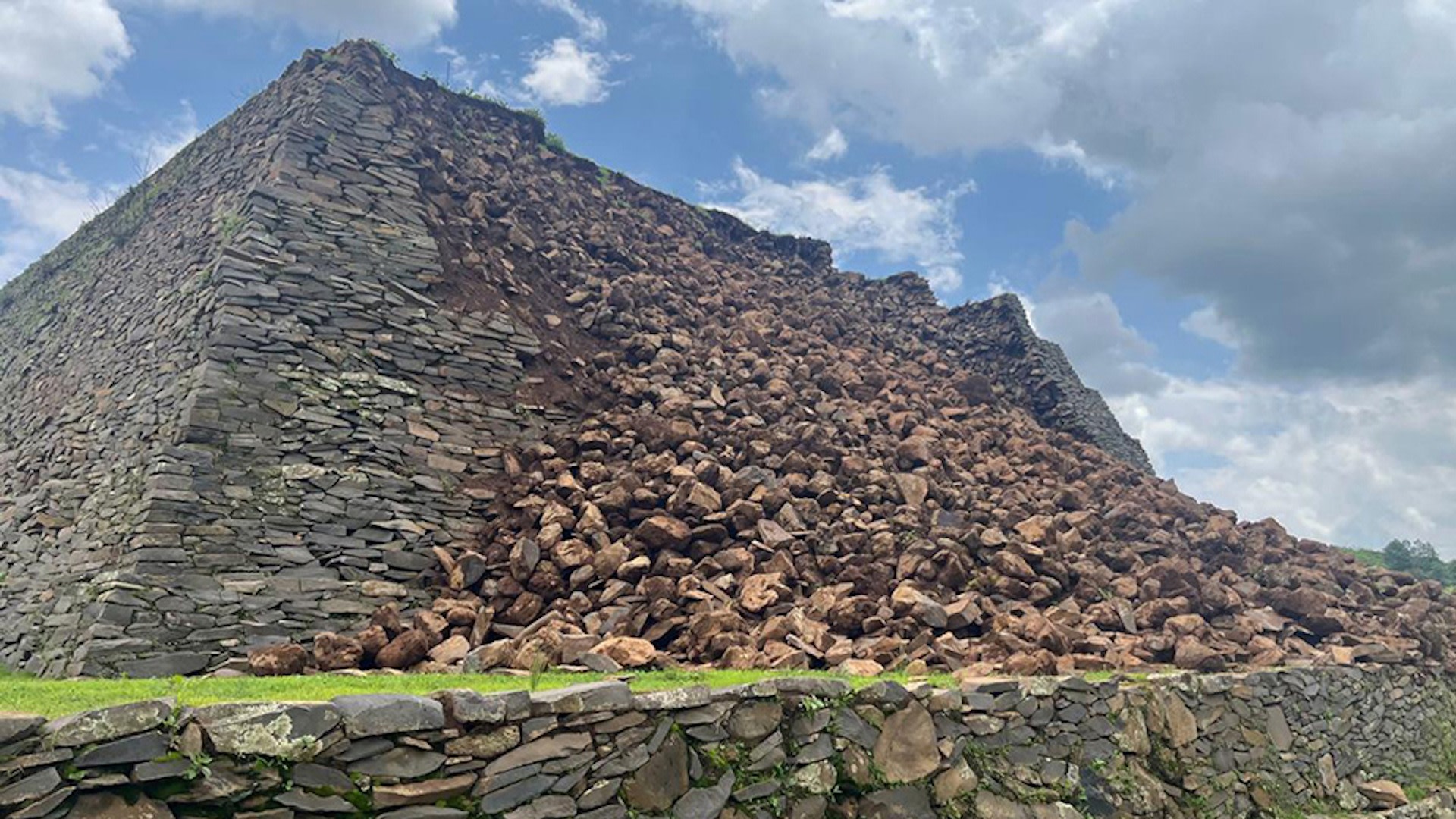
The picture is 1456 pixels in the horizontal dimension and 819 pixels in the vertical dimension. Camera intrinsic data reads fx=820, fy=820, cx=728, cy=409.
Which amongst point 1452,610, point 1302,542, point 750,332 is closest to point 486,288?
point 750,332

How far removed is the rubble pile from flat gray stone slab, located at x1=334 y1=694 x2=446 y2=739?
2.48 m

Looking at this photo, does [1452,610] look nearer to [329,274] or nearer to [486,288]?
[486,288]

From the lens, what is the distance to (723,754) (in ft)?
18.7

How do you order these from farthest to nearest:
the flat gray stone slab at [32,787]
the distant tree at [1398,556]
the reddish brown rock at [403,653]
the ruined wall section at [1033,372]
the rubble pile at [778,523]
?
the distant tree at [1398,556] → the ruined wall section at [1033,372] → the rubble pile at [778,523] → the reddish brown rock at [403,653] → the flat gray stone slab at [32,787]

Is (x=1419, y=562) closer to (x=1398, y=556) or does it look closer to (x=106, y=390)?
(x=1398, y=556)

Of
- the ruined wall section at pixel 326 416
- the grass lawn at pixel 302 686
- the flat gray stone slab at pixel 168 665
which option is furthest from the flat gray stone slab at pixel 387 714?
the ruined wall section at pixel 326 416

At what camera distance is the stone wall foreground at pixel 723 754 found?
4016 millimetres

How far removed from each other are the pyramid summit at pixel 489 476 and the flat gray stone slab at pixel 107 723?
13.4ft

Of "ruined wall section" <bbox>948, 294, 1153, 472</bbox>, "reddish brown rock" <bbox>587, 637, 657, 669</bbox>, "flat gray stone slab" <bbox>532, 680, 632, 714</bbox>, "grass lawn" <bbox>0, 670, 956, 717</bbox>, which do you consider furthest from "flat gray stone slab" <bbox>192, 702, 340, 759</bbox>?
"ruined wall section" <bbox>948, 294, 1153, 472</bbox>

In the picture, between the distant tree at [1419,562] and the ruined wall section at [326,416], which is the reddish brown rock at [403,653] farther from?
the distant tree at [1419,562]

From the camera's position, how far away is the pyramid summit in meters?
9.39

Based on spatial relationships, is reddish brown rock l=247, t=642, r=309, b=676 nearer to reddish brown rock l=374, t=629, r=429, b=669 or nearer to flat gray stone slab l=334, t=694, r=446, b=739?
reddish brown rock l=374, t=629, r=429, b=669

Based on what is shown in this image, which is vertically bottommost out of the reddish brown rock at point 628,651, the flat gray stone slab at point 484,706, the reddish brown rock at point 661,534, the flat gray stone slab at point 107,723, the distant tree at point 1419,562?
the flat gray stone slab at point 107,723

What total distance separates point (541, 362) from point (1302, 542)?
46.3ft
